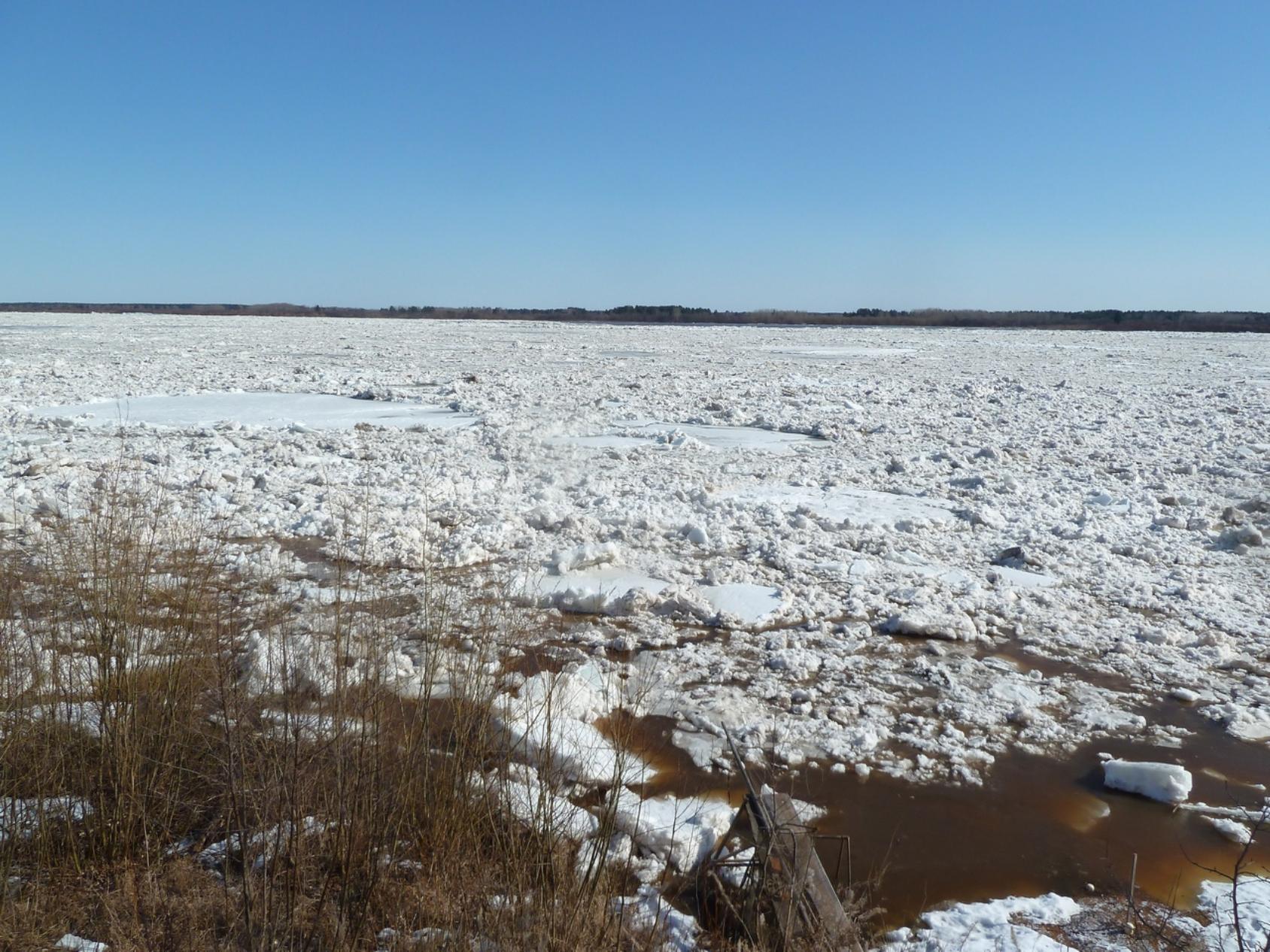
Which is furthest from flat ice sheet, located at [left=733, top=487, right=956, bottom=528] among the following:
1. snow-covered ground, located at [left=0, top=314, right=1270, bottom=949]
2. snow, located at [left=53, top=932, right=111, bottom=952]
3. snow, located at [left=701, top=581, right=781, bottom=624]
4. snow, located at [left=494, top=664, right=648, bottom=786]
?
snow, located at [left=53, top=932, right=111, bottom=952]

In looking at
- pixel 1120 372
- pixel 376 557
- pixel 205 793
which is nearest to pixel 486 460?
pixel 376 557

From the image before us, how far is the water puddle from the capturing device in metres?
11.6

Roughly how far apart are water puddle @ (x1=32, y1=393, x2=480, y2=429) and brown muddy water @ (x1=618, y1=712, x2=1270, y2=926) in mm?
8872

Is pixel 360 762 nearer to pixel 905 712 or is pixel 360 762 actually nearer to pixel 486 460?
pixel 905 712

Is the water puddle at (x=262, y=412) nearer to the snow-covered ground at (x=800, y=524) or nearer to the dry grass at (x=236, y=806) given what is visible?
the snow-covered ground at (x=800, y=524)

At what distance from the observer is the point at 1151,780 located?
377cm

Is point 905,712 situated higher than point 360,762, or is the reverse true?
point 360,762

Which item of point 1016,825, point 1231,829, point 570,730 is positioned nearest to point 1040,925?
point 1016,825

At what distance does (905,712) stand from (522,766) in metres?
2.08

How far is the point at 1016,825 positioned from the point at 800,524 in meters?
3.96

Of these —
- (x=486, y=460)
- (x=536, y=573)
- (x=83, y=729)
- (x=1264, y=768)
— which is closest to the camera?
(x=83, y=729)

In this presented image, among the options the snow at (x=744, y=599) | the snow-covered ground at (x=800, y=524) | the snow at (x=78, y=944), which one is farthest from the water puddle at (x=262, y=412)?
→ the snow at (x=78, y=944)

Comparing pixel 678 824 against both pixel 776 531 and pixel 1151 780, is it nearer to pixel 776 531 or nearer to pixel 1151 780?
pixel 1151 780

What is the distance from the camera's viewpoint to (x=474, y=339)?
33.7 meters
